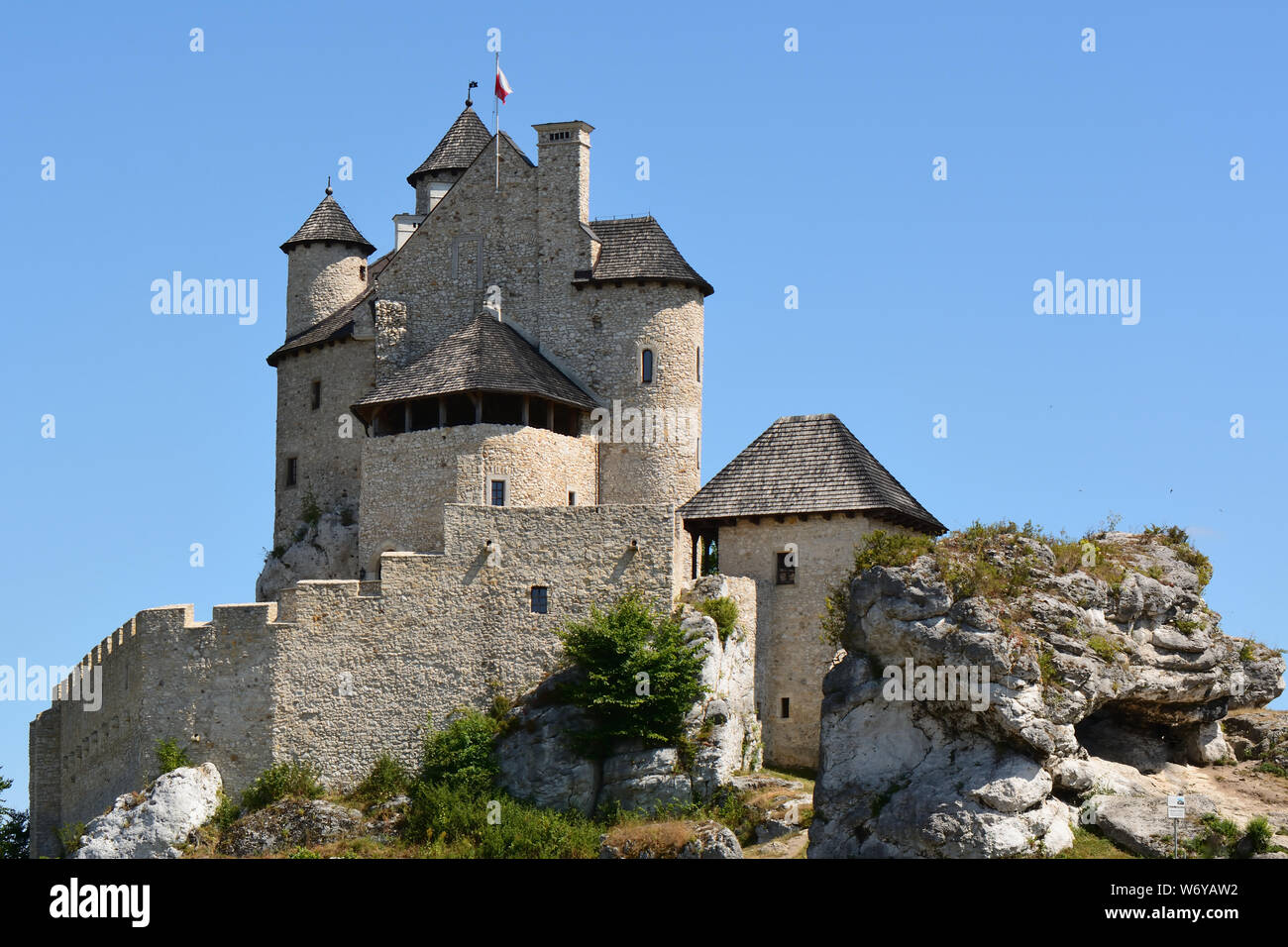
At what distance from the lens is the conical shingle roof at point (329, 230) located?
75438 millimetres

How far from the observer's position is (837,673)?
172 ft

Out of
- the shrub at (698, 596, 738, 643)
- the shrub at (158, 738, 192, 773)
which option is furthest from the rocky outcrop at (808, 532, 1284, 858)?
the shrub at (158, 738, 192, 773)

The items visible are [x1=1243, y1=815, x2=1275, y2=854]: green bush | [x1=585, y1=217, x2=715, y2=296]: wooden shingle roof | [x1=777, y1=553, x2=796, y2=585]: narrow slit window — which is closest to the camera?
[x1=1243, y1=815, x2=1275, y2=854]: green bush

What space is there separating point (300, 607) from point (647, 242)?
18.1 meters

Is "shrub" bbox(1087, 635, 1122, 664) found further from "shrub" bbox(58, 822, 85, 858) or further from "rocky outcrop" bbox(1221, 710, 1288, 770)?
"shrub" bbox(58, 822, 85, 858)

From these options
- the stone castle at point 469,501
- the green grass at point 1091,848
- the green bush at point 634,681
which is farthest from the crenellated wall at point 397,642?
the green grass at point 1091,848

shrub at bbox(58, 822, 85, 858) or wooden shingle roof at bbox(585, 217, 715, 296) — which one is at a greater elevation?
wooden shingle roof at bbox(585, 217, 715, 296)

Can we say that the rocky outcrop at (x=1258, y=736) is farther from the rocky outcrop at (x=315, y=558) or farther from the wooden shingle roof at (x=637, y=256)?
the rocky outcrop at (x=315, y=558)

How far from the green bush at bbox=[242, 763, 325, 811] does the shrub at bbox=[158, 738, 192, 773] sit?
2159 millimetres

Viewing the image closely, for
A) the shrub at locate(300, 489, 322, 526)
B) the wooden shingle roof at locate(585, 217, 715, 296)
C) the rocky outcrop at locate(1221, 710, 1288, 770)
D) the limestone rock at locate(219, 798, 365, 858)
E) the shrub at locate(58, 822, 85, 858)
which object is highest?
the wooden shingle roof at locate(585, 217, 715, 296)

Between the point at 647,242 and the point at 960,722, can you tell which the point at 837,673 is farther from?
the point at 647,242

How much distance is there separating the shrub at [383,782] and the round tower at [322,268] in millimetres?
23372

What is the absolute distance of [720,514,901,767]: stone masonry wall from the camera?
189 ft

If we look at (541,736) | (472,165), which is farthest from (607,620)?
(472,165)
